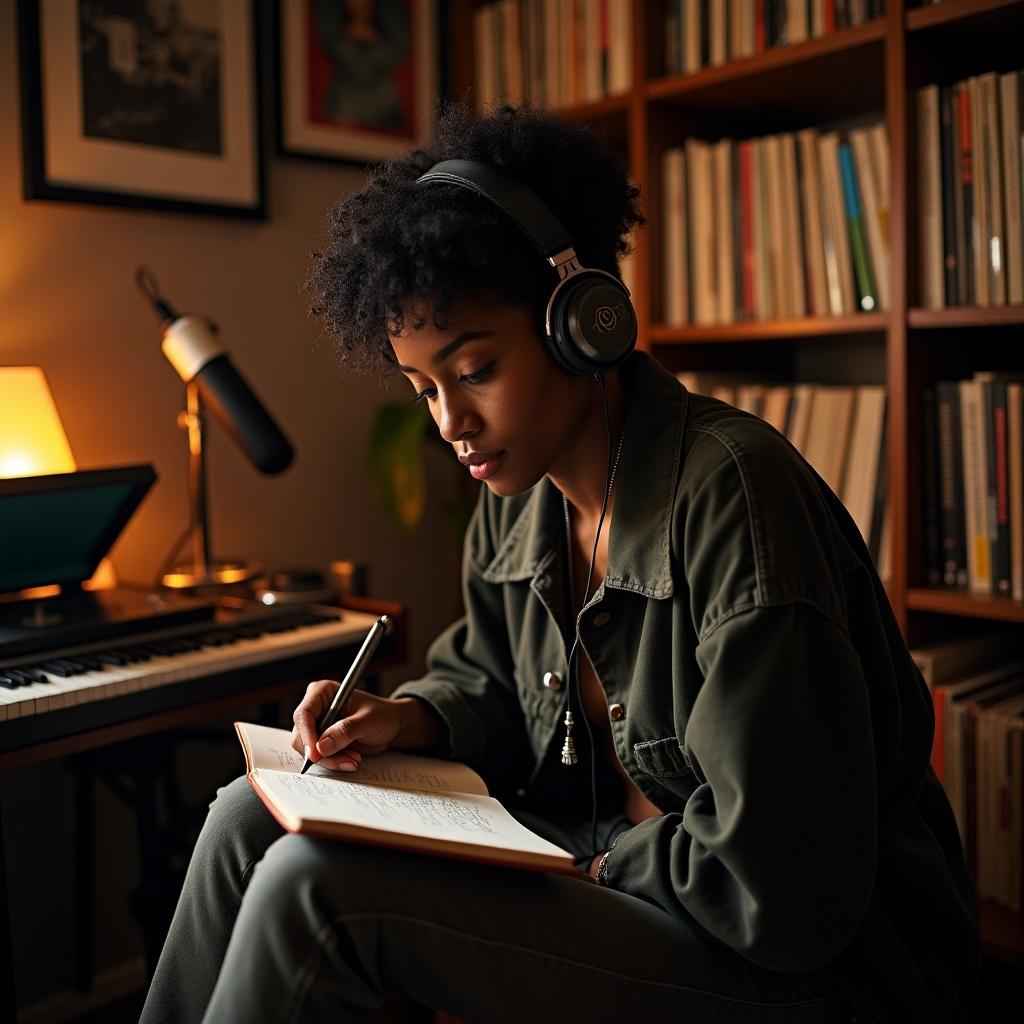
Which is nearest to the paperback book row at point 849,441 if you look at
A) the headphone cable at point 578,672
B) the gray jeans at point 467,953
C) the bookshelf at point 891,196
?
the bookshelf at point 891,196

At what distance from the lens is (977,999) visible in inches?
63.6

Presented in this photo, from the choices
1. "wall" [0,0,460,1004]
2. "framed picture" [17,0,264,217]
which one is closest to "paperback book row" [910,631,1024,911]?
"wall" [0,0,460,1004]

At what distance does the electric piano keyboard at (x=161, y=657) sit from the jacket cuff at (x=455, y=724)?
0.29 m

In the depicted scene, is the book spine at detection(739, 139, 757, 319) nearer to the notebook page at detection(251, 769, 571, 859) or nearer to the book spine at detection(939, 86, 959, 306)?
the book spine at detection(939, 86, 959, 306)

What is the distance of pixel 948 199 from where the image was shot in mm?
1684

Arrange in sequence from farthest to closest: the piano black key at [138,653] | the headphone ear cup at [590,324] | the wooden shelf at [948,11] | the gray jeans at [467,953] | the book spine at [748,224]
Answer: the book spine at [748,224], the wooden shelf at [948,11], the piano black key at [138,653], the headphone ear cup at [590,324], the gray jeans at [467,953]

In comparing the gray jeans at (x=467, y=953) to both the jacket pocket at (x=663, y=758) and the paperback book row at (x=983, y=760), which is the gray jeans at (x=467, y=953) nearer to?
the jacket pocket at (x=663, y=758)

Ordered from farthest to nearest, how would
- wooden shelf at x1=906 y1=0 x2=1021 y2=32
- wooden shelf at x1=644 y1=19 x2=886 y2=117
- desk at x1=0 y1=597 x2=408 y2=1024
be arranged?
wooden shelf at x1=644 y1=19 x2=886 y2=117 → wooden shelf at x1=906 y1=0 x2=1021 y2=32 → desk at x1=0 y1=597 x2=408 y2=1024

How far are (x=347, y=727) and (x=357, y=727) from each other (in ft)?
0.06

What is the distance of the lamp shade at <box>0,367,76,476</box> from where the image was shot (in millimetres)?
1577

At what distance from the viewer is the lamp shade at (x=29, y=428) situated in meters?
1.58

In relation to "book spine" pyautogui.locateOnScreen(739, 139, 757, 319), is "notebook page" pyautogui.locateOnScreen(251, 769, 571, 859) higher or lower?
lower

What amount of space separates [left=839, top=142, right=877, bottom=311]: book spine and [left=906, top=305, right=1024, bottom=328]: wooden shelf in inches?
5.7

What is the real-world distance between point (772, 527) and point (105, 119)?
1406 millimetres
